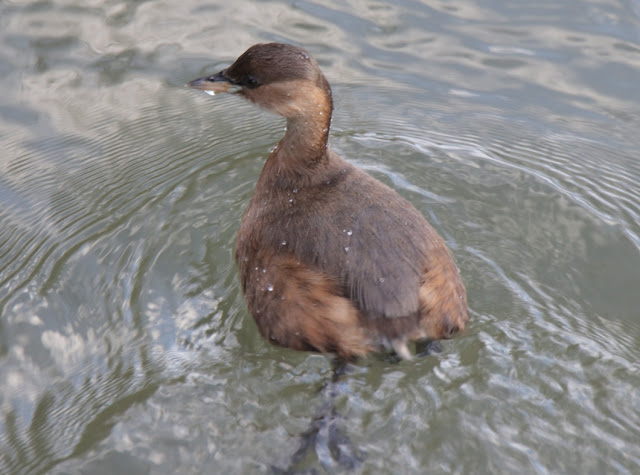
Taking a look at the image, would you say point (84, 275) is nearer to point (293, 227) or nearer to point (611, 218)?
point (293, 227)

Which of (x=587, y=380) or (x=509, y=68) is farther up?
(x=509, y=68)

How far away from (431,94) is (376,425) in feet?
10.4

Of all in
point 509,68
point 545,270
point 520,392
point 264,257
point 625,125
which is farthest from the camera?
point 509,68

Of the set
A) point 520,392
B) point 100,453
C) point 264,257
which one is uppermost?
point 264,257

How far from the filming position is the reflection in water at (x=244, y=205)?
11.0ft

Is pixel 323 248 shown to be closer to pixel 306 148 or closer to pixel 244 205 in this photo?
pixel 306 148

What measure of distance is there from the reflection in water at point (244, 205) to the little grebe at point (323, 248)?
24 cm

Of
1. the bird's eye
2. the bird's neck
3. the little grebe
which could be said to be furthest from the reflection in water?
the bird's eye

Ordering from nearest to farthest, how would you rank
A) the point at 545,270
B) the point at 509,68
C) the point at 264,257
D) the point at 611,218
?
1. the point at 264,257
2. the point at 545,270
3. the point at 611,218
4. the point at 509,68

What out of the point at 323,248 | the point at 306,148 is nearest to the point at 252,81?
the point at 306,148

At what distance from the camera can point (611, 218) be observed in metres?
4.62

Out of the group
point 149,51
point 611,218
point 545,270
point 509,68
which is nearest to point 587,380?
point 545,270

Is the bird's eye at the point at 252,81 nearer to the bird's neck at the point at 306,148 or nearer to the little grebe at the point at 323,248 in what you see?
the little grebe at the point at 323,248

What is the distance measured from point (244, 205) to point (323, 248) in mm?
1464
